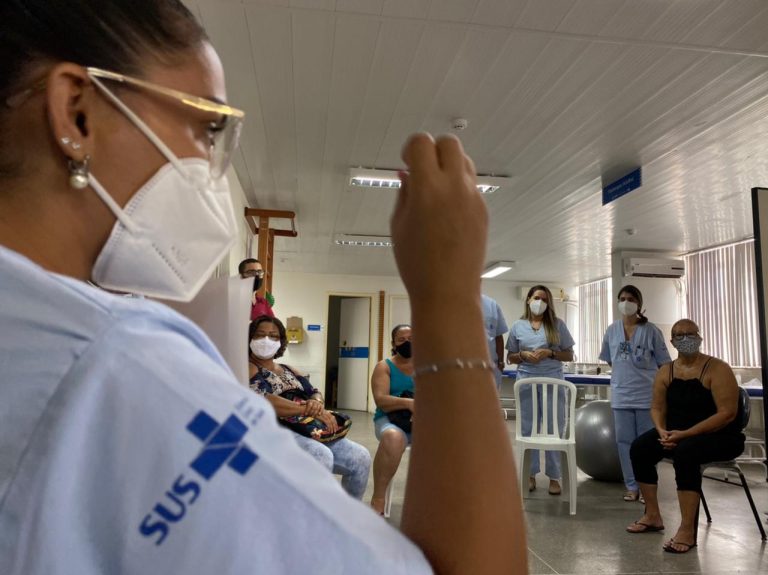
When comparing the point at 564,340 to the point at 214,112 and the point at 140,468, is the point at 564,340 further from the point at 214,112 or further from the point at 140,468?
the point at 140,468

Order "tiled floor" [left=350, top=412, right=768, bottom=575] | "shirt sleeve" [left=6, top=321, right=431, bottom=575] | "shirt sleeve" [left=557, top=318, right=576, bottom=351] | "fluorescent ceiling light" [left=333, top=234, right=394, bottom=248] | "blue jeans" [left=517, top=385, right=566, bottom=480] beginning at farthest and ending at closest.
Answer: "fluorescent ceiling light" [left=333, top=234, right=394, bottom=248], "shirt sleeve" [left=557, top=318, right=576, bottom=351], "blue jeans" [left=517, top=385, right=566, bottom=480], "tiled floor" [left=350, top=412, right=768, bottom=575], "shirt sleeve" [left=6, top=321, right=431, bottom=575]

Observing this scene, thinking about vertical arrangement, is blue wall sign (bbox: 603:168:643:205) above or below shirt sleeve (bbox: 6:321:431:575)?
above

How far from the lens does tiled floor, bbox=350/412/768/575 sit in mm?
2598

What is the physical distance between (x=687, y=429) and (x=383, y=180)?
10.6ft

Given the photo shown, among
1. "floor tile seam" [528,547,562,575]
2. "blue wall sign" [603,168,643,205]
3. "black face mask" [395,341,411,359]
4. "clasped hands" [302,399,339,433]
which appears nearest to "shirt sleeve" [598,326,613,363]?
"blue wall sign" [603,168,643,205]

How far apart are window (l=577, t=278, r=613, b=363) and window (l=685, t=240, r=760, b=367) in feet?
6.78

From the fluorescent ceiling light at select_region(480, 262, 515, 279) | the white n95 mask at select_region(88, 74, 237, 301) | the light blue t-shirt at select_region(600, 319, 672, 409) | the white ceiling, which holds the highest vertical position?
the white ceiling

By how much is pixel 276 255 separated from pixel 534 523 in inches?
285

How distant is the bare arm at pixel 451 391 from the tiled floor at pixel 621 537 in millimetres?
1734

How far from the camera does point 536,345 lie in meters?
4.21

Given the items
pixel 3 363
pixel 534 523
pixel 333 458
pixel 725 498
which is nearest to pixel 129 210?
pixel 3 363

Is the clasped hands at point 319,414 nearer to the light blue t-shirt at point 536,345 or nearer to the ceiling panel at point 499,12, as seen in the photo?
the light blue t-shirt at point 536,345

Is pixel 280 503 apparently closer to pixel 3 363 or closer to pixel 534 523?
pixel 3 363

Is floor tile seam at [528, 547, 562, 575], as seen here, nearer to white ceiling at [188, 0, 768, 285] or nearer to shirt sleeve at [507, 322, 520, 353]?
white ceiling at [188, 0, 768, 285]
